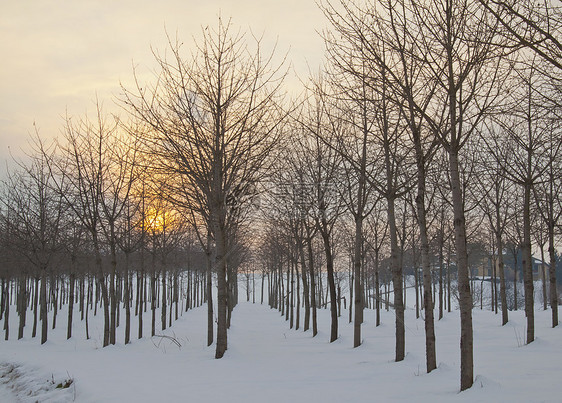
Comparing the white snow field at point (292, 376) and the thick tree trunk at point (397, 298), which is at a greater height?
the thick tree trunk at point (397, 298)

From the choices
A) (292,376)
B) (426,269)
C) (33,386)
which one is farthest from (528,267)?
(33,386)

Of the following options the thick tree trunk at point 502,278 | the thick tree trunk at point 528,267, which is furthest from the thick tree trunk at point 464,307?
the thick tree trunk at point 502,278

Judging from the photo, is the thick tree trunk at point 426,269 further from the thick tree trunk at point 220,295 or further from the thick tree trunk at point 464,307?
the thick tree trunk at point 220,295

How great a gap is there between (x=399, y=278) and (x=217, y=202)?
15.4 ft

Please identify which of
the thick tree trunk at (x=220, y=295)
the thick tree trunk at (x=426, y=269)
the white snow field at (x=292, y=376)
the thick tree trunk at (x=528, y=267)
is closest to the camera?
the white snow field at (x=292, y=376)

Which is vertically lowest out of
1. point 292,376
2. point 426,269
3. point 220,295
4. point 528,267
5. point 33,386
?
point 33,386

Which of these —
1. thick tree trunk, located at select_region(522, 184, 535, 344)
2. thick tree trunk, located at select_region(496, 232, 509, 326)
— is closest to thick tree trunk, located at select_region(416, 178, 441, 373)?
thick tree trunk, located at select_region(522, 184, 535, 344)

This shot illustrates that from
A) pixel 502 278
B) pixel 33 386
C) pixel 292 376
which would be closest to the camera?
pixel 292 376

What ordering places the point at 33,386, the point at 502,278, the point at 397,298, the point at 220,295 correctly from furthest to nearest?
the point at 502,278, the point at 220,295, the point at 397,298, the point at 33,386

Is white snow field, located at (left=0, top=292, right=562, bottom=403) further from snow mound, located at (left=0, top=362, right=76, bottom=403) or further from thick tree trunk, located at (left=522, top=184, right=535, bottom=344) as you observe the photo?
thick tree trunk, located at (left=522, top=184, right=535, bottom=344)

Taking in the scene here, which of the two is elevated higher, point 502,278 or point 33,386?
point 502,278

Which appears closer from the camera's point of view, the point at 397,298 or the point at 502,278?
the point at 397,298

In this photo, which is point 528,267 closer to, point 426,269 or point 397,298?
point 397,298

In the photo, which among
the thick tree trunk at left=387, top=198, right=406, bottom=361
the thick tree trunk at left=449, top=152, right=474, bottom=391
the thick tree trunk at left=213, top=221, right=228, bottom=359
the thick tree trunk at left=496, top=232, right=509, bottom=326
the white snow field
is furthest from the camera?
the thick tree trunk at left=496, top=232, right=509, bottom=326
